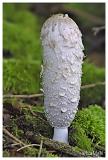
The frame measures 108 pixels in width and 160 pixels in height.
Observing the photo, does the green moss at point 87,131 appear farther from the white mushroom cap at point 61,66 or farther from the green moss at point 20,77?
the green moss at point 20,77

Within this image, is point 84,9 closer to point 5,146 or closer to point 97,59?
point 97,59

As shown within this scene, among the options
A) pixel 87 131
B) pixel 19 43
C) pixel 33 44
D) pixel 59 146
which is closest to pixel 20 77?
pixel 87 131

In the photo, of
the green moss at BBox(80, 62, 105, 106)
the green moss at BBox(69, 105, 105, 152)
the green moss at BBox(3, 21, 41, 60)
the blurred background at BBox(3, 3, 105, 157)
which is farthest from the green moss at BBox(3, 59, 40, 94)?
the green moss at BBox(3, 21, 41, 60)

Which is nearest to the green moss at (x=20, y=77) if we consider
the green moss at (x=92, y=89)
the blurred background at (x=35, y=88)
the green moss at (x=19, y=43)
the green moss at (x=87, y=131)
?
the blurred background at (x=35, y=88)

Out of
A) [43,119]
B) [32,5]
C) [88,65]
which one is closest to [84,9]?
[32,5]

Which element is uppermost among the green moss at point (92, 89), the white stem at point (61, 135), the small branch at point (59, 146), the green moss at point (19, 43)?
the green moss at point (19, 43)

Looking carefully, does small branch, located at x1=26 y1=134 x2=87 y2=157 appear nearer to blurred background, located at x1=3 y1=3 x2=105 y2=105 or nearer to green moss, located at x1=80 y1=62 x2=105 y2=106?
blurred background, located at x1=3 y1=3 x2=105 y2=105

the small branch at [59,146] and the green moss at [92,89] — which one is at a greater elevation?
the green moss at [92,89]

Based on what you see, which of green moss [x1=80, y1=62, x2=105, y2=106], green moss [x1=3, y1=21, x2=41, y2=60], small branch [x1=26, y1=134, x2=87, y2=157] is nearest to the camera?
small branch [x1=26, y1=134, x2=87, y2=157]
